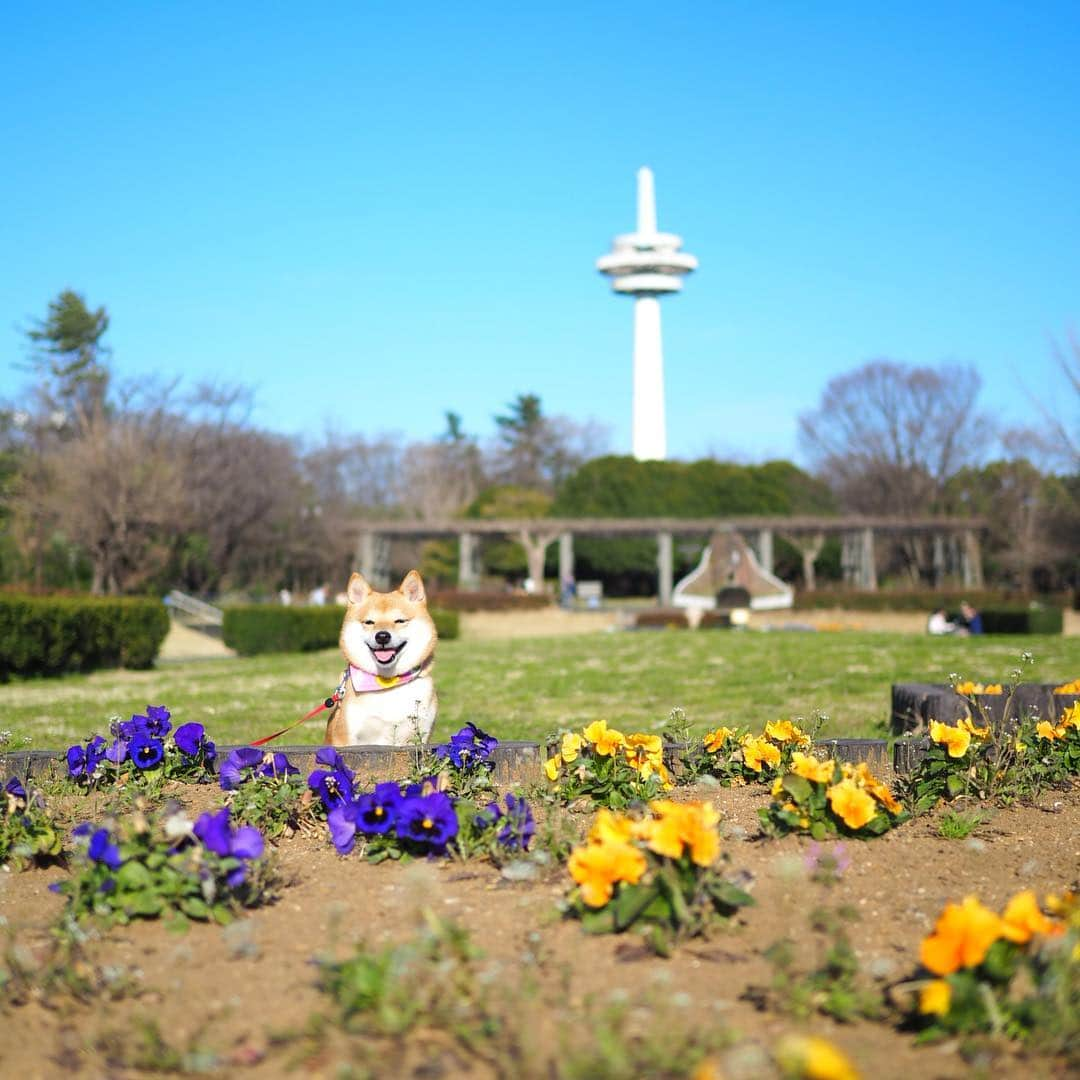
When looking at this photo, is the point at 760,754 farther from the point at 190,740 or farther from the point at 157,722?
the point at 157,722

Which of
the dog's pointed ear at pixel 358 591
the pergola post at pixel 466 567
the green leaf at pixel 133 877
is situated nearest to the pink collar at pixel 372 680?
the dog's pointed ear at pixel 358 591

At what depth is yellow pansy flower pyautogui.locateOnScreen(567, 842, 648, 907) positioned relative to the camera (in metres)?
3.40

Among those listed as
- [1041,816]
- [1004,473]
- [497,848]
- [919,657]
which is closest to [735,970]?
[497,848]

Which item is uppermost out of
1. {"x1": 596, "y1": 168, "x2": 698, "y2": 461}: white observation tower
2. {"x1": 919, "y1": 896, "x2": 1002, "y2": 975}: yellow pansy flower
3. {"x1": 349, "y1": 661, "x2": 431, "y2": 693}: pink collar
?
{"x1": 596, "y1": 168, "x2": 698, "y2": 461}: white observation tower

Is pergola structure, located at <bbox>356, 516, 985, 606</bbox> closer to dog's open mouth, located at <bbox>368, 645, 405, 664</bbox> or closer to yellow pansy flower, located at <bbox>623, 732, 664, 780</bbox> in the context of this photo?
dog's open mouth, located at <bbox>368, 645, 405, 664</bbox>

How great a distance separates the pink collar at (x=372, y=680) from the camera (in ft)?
20.2

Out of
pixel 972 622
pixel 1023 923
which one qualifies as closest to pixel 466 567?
pixel 972 622

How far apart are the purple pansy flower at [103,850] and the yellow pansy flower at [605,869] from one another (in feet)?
4.40

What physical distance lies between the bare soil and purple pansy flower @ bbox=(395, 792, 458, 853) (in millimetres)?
124

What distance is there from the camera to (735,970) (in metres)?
3.23

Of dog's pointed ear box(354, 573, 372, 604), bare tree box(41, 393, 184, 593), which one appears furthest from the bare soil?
bare tree box(41, 393, 184, 593)

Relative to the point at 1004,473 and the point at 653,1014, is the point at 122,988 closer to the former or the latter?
the point at 653,1014

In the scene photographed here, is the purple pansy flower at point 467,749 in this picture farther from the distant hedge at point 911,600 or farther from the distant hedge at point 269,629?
the distant hedge at point 911,600

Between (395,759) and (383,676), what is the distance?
775 millimetres
